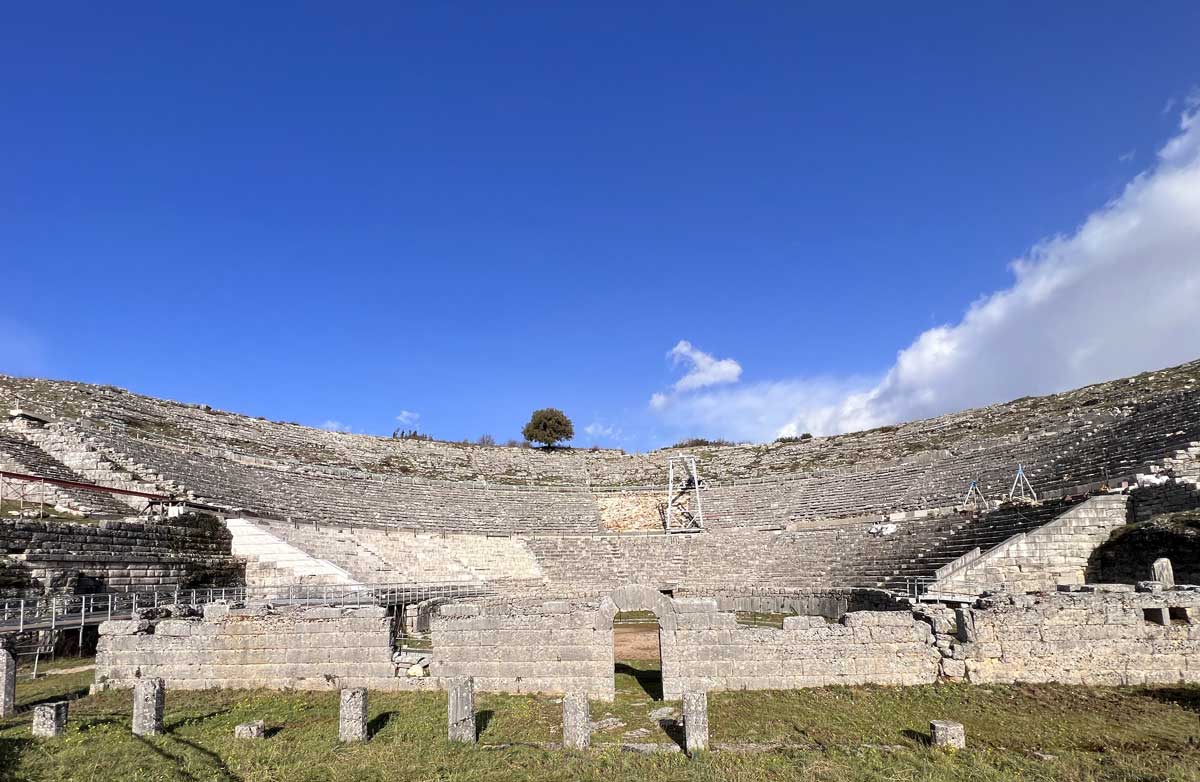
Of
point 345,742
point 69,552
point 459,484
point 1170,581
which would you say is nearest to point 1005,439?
point 1170,581

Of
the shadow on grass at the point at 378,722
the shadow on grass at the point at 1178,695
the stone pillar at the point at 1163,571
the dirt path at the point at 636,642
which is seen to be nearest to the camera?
the shadow on grass at the point at 378,722

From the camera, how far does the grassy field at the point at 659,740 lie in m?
7.33

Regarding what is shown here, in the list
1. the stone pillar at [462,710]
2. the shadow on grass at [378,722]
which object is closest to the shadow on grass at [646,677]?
the stone pillar at [462,710]

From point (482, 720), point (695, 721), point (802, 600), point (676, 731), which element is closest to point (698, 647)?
point (676, 731)

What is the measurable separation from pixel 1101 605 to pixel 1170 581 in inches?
215

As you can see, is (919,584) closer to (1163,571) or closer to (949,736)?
(1163,571)

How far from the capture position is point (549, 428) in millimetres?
66625

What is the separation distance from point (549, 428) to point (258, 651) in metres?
54.2

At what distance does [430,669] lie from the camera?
40.2 feet

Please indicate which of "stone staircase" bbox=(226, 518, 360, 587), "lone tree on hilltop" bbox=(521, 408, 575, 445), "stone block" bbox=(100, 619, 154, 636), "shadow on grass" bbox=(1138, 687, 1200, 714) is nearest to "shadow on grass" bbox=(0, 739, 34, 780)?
"stone block" bbox=(100, 619, 154, 636)

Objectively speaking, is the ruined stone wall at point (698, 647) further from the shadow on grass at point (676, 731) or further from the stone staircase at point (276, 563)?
the stone staircase at point (276, 563)

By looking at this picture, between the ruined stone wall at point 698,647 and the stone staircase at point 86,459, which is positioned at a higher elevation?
the stone staircase at point 86,459

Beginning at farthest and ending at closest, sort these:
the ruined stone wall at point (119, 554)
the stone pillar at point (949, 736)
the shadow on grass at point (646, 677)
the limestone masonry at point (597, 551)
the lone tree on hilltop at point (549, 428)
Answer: the lone tree on hilltop at point (549, 428)
the ruined stone wall at point (119, 554)
the shadow on grass at point (646, 677)
the limestone masonry at point (597, 551)
the stone pillar at point (949, 736)

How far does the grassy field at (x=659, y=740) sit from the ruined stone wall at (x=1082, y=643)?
46 centimetres
